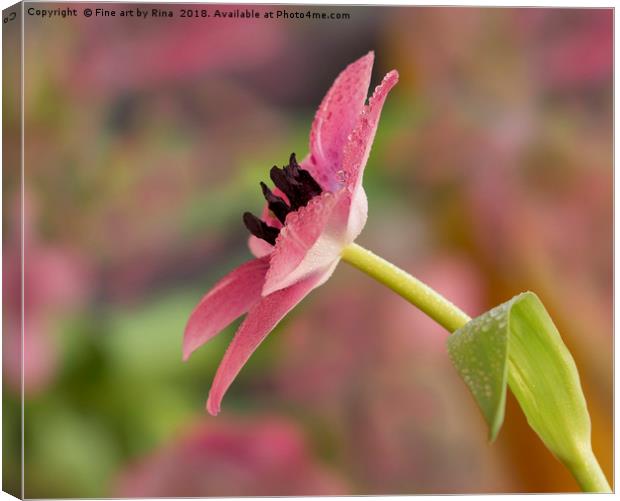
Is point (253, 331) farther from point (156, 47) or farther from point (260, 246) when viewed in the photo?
point (156, 47)

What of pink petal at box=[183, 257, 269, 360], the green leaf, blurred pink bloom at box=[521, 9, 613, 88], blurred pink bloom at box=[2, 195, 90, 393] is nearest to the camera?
the green leaf

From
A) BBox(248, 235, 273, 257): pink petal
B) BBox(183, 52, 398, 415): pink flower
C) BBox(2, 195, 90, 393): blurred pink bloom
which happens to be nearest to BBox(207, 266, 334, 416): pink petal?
BBox(183, 52, 398, 415): pink flower

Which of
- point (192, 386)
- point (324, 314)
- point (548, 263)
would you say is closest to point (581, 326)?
point (548, 263)

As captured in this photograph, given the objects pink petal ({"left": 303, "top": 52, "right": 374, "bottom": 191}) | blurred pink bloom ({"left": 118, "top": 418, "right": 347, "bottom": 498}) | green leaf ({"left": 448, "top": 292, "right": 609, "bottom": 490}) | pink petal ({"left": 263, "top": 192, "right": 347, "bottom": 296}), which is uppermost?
pink petal ({"left": 303, "top": 52, "right": 374, "bottom": 191})

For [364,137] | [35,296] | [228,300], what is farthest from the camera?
[35,296]

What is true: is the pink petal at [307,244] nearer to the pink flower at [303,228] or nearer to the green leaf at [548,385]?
the pink flower at [303,228]

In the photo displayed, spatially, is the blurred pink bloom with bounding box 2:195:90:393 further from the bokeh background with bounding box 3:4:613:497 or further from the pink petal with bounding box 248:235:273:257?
the pink petal with bounding box 248:235:273:257

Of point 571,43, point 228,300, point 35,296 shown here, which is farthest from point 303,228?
point 571,43
